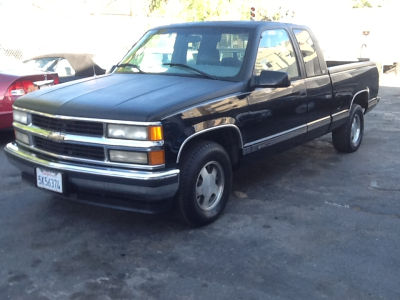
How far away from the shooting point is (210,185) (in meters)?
4.29

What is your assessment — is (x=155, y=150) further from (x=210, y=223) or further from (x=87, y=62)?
(x=87, y=62)

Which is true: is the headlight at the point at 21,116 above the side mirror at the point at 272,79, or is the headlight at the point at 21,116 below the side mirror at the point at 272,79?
below

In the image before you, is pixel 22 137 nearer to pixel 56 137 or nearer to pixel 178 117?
pixel 56 137

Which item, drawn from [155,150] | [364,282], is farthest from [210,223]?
[364,282]

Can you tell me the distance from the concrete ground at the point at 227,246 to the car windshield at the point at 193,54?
97 cm

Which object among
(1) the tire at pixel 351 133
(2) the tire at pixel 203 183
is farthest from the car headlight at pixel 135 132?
(1) the tire at pixel 351 133

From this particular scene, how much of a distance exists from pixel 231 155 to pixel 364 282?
1706 millimetres

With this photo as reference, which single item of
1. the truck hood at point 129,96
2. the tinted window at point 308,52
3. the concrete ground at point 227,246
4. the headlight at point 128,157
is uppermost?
the tinted window at point 308,52

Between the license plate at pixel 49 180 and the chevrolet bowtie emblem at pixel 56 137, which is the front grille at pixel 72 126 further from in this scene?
the license plate at pixel 49 180

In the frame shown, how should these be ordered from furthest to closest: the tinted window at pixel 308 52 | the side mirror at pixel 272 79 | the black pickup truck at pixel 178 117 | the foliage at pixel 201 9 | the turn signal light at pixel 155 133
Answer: the foliage at pixel 201 9, the tinted window at pixel 308 52, the side mirror at pixel 272 79, the black pickup truck at pixel 178 117, the turn signal light at pixel 155 133

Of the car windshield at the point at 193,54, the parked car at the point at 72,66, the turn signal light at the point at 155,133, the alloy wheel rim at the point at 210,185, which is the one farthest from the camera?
the parked car at the point at 72,66

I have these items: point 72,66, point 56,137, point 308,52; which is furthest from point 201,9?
point 56,137

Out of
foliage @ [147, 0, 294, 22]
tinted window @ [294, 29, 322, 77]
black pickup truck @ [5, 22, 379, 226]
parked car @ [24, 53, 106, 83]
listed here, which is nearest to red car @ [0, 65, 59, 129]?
parked car @ [24, 53, 106, 83]

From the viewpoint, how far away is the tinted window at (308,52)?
5555mm
